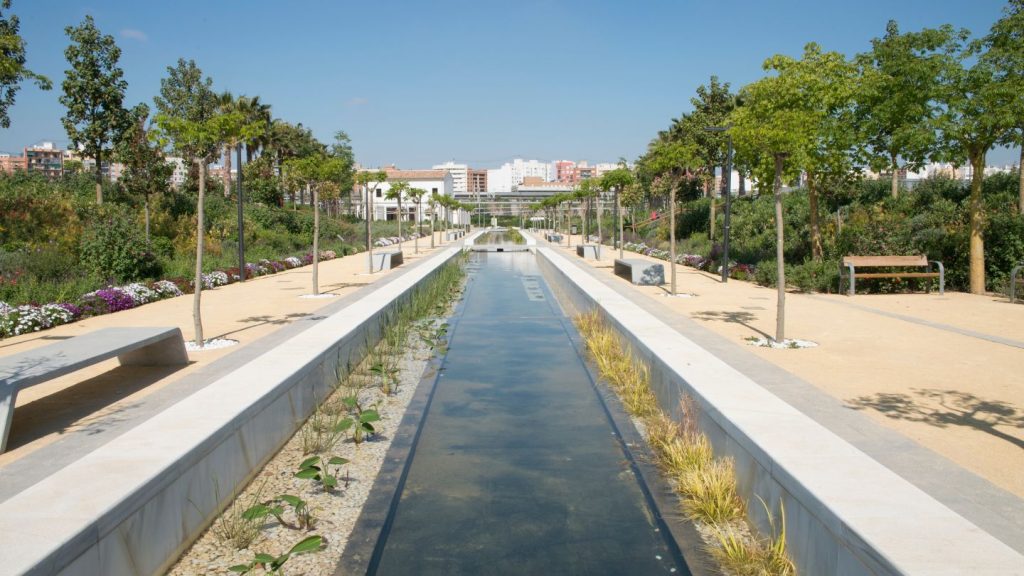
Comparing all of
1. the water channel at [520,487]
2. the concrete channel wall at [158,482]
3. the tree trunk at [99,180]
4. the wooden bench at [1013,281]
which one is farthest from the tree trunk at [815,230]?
the tree trunk at [99,180]

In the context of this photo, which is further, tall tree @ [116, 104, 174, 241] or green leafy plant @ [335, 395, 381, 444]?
tall tree @ [116, 104, 174, 241]

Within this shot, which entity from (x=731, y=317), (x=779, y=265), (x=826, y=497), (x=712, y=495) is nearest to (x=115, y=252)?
(x=731, y=317)

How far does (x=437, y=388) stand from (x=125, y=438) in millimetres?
3750

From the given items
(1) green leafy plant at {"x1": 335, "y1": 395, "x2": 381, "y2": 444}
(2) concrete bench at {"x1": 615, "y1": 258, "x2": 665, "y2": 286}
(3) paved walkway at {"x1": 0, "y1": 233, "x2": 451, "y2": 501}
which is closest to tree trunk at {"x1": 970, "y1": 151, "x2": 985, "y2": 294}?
(2) concrete bench at {"x1": 615, "y1": 258, "x2": 665, "y2": 286}

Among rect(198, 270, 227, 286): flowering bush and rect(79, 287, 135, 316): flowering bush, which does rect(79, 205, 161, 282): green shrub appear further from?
rect(79, 287, 135, 316): flowering bush

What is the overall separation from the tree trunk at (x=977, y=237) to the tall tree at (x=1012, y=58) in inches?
27.2

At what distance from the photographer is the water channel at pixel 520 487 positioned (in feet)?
13.3

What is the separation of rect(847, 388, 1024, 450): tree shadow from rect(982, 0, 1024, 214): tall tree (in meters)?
8.70

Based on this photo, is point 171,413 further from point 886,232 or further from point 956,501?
point 886,232

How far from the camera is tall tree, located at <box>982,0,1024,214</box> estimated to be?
12632 mm

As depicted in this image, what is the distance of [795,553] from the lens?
357 centimetres

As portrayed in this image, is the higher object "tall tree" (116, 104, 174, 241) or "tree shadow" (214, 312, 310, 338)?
"tall tree" (116, 104, 174, 241)

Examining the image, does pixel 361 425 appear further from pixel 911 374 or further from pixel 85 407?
pixel 911 374

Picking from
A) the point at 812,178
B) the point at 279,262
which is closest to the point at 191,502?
the point at 812,178
